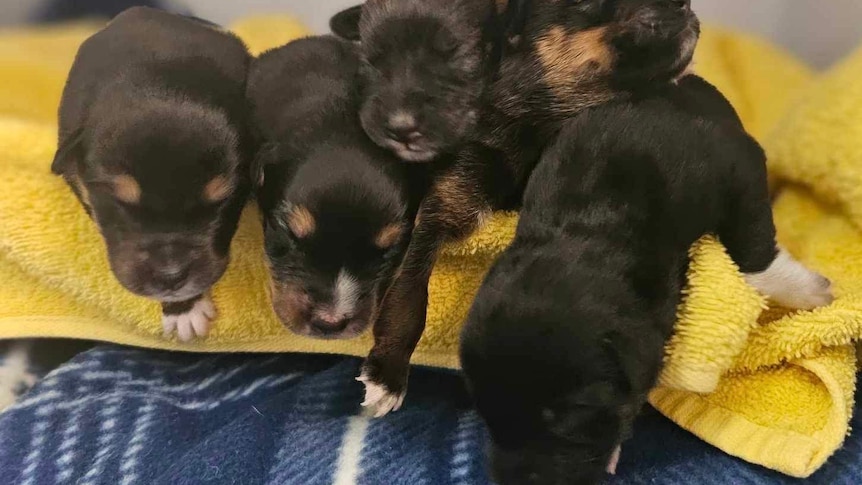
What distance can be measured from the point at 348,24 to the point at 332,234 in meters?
0.52

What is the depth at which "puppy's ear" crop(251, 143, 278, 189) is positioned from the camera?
1.29m

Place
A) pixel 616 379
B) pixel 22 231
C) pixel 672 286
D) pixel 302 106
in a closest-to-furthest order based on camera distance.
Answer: pixel 616 379, pixel 672 286, pixel 302 106, pixel 22 231

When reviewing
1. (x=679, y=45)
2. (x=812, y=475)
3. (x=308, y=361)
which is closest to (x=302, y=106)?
(x=308, y=361)

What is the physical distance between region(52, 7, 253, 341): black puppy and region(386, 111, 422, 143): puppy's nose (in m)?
0.26

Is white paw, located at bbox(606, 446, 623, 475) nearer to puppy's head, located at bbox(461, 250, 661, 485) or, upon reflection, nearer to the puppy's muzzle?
puppy's head, located at bbox(461, 250, 661, 485)

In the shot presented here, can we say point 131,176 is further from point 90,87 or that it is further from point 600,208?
point 600,208

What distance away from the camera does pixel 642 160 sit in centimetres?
121

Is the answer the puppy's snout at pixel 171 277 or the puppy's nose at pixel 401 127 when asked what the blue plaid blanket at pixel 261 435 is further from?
the puppy's nose at pixel 401 127

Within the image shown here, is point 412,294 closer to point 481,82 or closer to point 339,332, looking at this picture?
point 339,332

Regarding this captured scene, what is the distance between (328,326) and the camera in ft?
4.13

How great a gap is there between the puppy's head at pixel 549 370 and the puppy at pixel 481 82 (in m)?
0.26

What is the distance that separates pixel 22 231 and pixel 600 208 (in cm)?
101

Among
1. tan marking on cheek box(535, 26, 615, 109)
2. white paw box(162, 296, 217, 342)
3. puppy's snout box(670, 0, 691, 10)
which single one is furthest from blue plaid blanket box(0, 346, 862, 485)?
puppy's snout box(670, 0, 691, 10)

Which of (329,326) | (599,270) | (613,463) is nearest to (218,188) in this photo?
(329,326)
